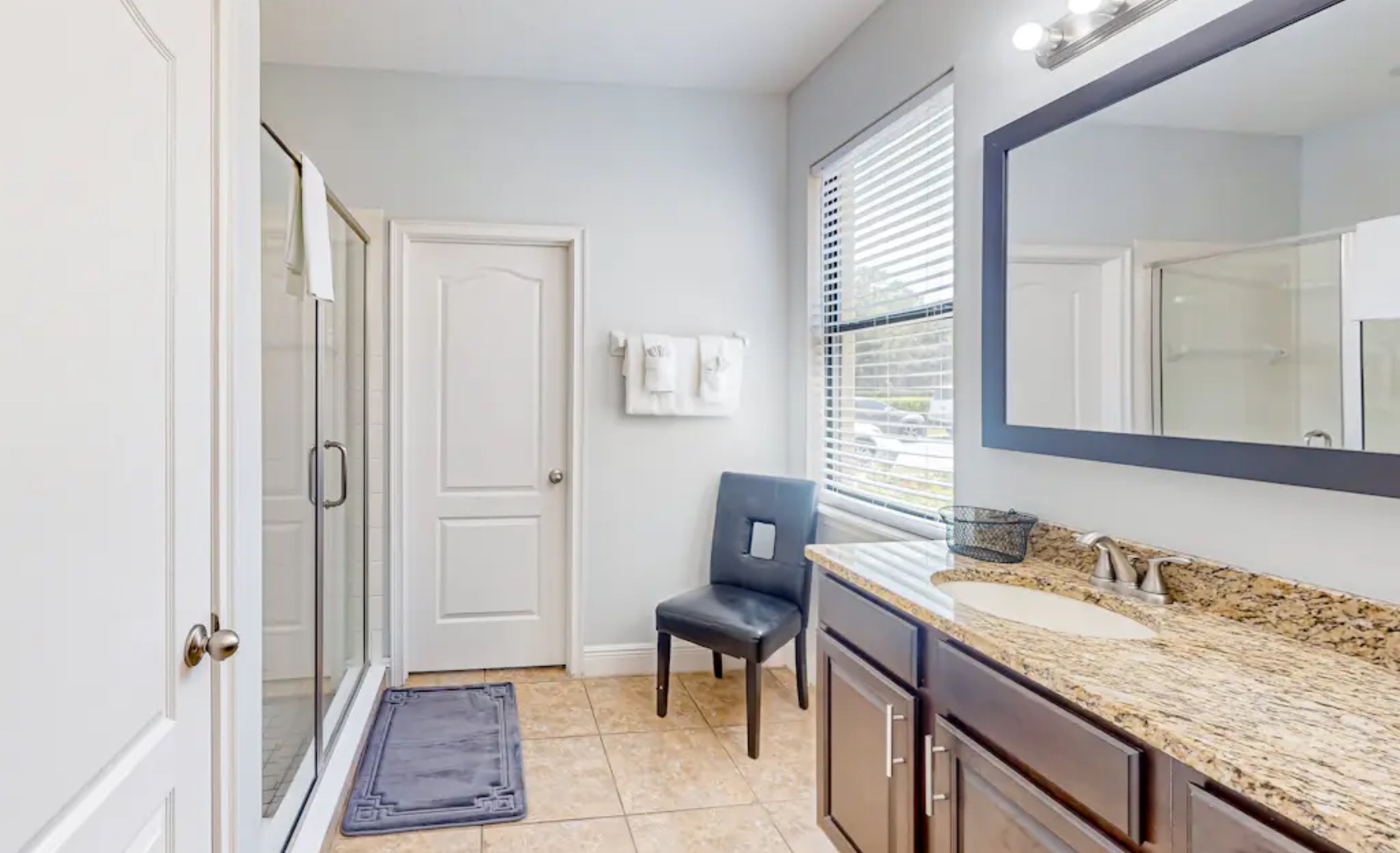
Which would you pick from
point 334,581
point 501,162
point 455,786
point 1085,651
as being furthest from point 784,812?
point 501,162

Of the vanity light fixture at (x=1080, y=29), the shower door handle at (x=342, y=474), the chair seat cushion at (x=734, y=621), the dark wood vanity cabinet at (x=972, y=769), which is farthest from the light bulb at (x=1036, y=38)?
the shower door handle at (x=342, y=474)

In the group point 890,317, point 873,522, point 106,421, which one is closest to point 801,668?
point 873,522

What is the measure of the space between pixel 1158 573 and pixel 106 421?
1727 millimetres

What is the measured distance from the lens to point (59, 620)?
802mm

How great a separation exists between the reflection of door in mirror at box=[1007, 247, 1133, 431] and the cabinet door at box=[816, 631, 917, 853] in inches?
29.9

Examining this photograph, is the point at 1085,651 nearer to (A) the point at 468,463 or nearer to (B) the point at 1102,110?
(B) the point at 1102,110

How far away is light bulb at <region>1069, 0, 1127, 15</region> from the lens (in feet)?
5.51

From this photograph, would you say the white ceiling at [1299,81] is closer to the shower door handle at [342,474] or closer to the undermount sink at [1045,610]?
the undermount sink at [1045,610]

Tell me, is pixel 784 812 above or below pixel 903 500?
below

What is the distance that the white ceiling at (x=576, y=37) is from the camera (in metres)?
2.81

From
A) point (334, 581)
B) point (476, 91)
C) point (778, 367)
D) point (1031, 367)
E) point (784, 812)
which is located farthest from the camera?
point (778, 367)

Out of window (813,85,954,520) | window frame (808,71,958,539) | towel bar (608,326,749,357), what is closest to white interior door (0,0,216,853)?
window (813,85,954,520)

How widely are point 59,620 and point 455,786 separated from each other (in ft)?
6.58

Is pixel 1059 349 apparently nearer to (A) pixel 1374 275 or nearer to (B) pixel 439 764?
(A) pixel 1374 275
